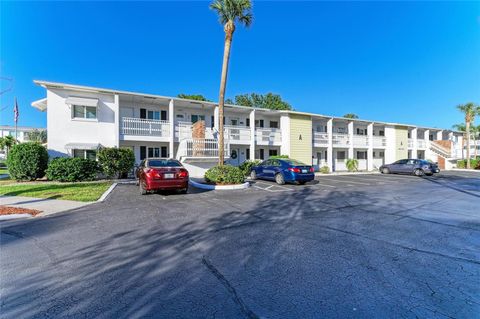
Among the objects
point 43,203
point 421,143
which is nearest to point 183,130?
point 43,203

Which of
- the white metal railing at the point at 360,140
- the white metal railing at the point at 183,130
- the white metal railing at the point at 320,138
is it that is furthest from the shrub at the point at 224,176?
the white metal railing at the point at 360,140

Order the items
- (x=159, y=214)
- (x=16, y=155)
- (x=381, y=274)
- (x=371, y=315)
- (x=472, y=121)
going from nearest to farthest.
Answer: (x=371, y=315) < (x=381, y=274) < (x=159, y=214) < (x=16, y=155) < (x=472, y=121)

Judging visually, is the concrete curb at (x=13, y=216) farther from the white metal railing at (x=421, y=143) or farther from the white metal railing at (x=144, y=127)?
the white metal railing at (x=421, y=143)

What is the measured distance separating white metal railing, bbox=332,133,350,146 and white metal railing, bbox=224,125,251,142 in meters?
11.3

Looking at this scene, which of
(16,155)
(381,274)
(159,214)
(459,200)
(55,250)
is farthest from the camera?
(16,155)

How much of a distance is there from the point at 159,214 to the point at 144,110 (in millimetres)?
14312

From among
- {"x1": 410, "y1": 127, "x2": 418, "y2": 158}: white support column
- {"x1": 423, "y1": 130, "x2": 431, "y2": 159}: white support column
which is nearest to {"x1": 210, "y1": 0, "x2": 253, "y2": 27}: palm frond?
{"x1": 410, "y1": 127, "x2": 418, "y2": 158}: white support column

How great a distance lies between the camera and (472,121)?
35250mm

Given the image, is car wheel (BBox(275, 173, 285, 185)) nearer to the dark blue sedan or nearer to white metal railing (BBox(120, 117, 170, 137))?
the dark blue sedan

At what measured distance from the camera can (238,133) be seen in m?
20.6

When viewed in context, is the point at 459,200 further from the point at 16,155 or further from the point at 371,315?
the point at 16,155

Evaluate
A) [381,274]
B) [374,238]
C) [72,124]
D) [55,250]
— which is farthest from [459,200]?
[72,124]

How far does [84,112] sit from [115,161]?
4.54m

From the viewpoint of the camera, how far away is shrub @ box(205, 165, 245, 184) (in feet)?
41.5
